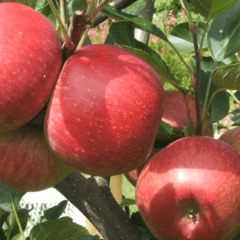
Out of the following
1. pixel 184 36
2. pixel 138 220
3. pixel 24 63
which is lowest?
pixel 138 220

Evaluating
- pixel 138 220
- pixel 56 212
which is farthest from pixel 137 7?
pixel 56 212

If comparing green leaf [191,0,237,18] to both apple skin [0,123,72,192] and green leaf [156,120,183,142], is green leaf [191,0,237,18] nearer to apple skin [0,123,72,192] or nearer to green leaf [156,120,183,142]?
green leaf [156,120,183,142]

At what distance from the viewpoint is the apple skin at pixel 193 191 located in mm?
684

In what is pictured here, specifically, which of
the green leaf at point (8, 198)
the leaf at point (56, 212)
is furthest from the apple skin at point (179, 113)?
the leaf at point (56, 212)

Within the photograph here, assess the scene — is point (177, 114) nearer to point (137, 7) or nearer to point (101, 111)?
point (137, 7)

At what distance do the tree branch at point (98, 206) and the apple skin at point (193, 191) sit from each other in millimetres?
177

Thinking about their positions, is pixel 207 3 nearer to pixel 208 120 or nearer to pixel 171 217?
pixel 208 120

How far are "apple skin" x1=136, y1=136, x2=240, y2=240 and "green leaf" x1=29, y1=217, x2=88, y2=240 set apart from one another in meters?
0.21

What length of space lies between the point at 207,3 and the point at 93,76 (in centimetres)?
30

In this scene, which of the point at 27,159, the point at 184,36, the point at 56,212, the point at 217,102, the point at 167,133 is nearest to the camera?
the point at 27,159

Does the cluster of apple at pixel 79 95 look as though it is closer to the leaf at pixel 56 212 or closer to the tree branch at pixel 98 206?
the tree branch at pixel 98 206

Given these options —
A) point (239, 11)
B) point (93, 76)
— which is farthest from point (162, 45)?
point (93, 76)

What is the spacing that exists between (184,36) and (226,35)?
138mm

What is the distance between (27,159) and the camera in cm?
67
